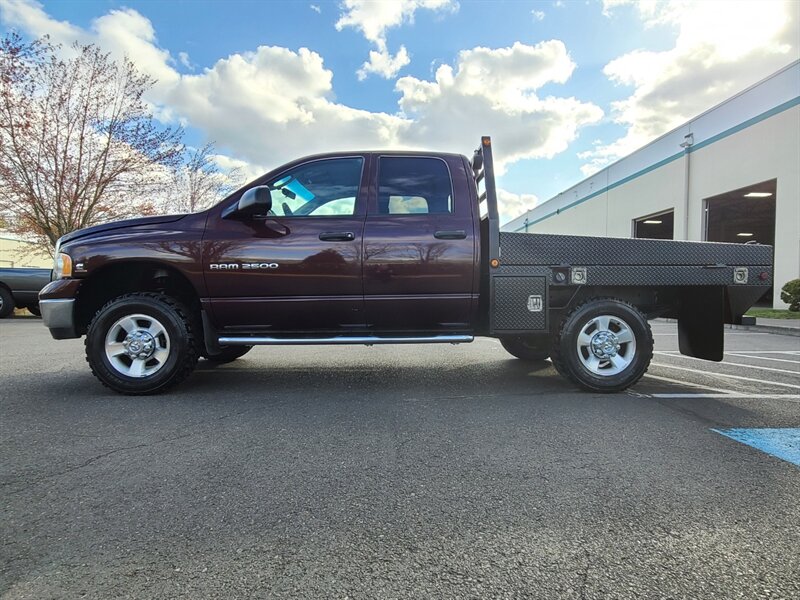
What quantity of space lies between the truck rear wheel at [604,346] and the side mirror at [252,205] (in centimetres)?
287

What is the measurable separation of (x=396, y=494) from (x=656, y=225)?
26803 mm

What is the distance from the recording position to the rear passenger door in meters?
4.23

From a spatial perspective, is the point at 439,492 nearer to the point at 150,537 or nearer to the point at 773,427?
the point at 150,537

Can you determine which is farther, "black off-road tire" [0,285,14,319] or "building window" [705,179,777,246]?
"building window" [705,179,777,246]

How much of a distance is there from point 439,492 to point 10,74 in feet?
73.2

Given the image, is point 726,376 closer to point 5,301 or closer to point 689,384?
point 689,384

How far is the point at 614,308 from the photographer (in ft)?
14.2

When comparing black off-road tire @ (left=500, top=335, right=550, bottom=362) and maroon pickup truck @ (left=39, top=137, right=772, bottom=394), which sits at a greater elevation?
maroon pickup truck @ (left=39, top=137, right=772, bottom=394)

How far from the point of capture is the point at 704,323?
4.61 metres

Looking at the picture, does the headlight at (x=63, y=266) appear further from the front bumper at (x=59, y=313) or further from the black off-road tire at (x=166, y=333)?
the black off-road tire at (x=166, y=333)

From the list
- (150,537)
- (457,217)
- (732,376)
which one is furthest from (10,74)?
(732,376)

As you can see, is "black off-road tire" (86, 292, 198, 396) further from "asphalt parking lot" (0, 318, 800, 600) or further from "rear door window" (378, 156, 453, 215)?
"rear door window" (378, 156, 453, 215)

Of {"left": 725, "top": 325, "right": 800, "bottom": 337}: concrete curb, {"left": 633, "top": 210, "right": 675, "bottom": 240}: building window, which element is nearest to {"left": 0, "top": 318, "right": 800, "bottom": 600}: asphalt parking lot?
{"left": 725, "top": 325, "right": 800, "bottom": 337}: concrete curb

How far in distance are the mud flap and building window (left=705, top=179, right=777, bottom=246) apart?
14765mm
